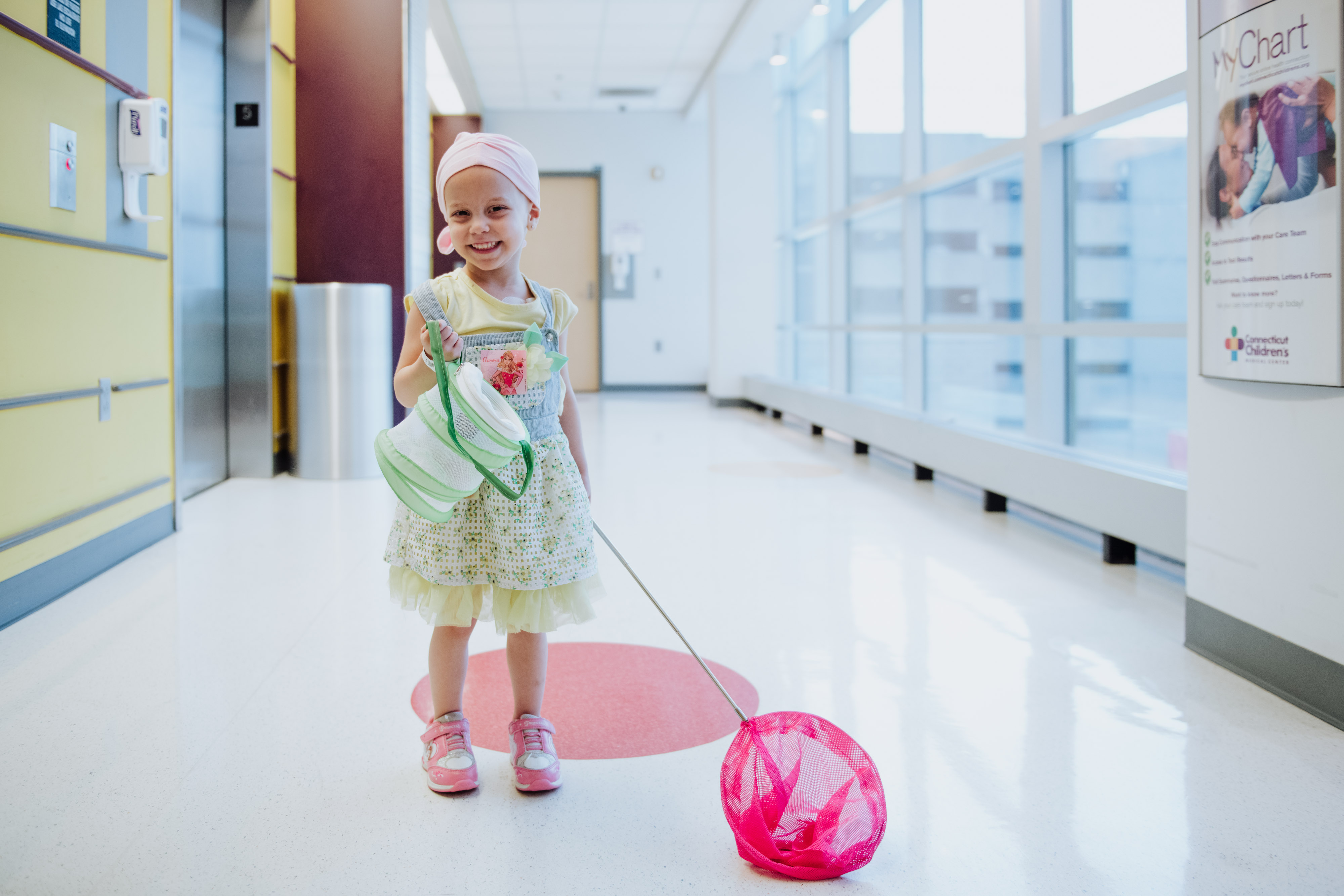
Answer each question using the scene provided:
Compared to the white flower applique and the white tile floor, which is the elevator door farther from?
the white flower applique

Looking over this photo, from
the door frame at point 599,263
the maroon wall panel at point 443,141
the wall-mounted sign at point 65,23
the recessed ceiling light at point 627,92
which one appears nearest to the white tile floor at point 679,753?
the wall-mounted sign at point 65,23

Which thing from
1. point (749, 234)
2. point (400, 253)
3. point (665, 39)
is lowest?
point (400, 253)

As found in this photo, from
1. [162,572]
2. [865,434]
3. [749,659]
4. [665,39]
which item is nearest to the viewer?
[749,659]

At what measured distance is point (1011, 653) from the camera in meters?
2.10

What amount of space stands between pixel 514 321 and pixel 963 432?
2.92 metres

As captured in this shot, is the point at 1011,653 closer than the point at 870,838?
No

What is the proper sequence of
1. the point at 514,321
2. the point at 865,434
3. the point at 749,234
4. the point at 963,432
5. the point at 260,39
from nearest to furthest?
the point at 514,321 < the point at 963,432 < the point at 260,39 < the point at 865,434 < the point at 749,234

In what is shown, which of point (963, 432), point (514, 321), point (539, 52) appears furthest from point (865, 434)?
point (539, 52)

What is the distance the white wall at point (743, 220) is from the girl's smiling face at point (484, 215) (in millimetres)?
7244

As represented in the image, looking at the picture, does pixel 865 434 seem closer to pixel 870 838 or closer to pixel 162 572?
pixel 162 572

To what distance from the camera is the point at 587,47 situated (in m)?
8.12

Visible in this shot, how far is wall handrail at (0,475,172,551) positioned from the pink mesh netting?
1.87 m

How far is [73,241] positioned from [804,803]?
2386 millimetres

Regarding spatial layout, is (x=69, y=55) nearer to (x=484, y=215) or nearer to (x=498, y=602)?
(x=484, y=215)
